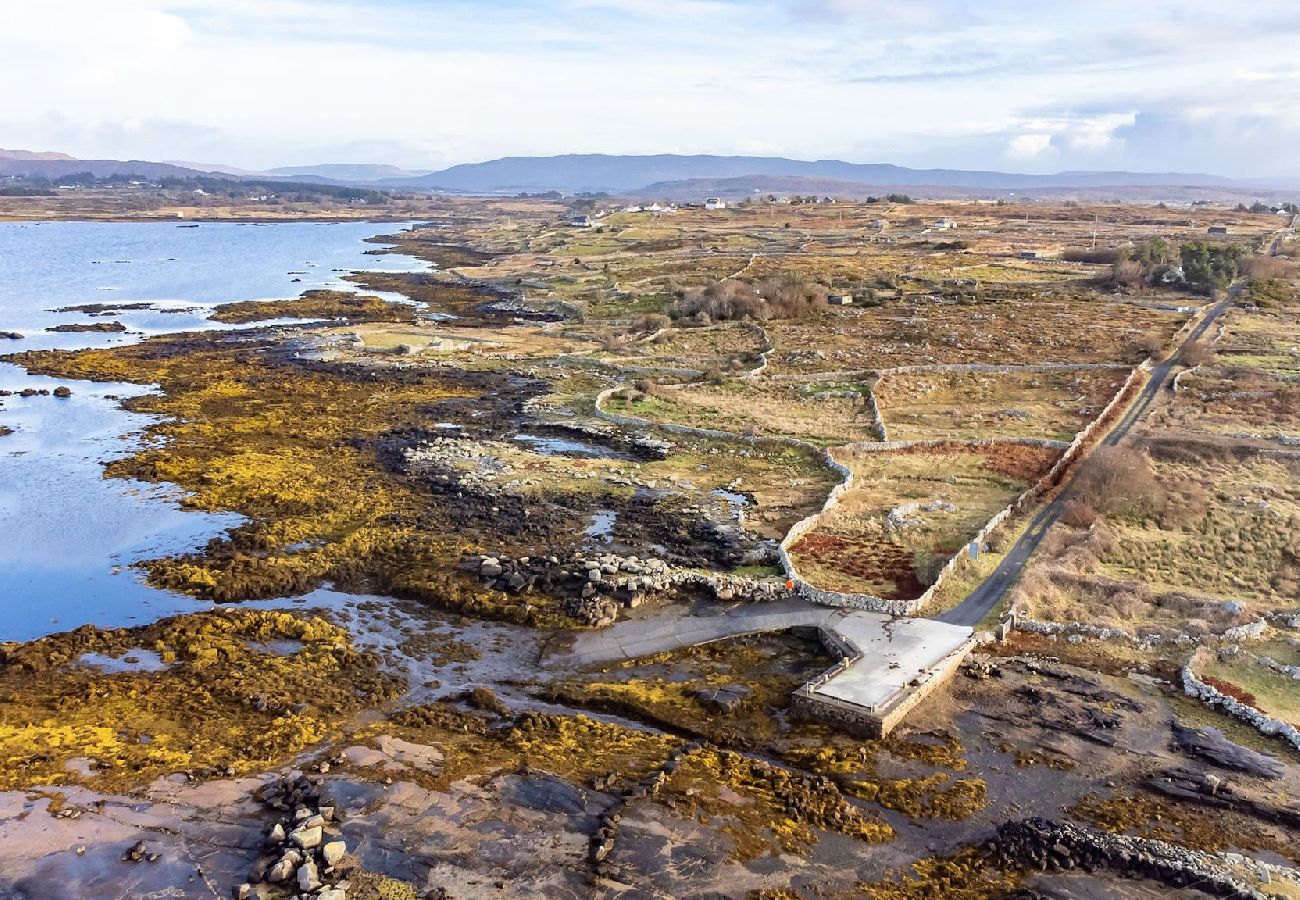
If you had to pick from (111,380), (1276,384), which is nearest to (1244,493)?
(1276,384)

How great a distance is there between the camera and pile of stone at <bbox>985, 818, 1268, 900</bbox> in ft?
57.3

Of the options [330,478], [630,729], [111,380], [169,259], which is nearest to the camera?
[630,729]

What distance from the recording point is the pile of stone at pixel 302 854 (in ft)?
56.3

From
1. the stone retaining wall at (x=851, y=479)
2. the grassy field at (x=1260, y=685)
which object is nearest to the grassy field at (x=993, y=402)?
the stone retaining wall at (x=851, y=479)

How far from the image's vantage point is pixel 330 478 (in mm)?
39562

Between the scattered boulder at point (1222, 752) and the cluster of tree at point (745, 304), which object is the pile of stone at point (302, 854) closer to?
the scattered boulder at point (1222, 752)

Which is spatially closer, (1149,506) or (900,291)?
(1149,506)

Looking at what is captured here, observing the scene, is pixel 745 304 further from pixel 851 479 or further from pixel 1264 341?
pixel 851 479

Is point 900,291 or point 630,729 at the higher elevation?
point 900,291

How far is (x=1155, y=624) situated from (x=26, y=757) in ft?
95.4

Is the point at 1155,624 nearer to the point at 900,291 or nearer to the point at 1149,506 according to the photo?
the point at 1149,506

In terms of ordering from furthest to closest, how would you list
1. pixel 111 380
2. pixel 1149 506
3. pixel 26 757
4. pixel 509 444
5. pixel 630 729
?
pixel 111 380 → pixel 509 444 → pixel 1149 506 → pixel 630 729 → pixel 26 757

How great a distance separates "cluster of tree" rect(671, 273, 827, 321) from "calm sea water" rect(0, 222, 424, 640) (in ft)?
132

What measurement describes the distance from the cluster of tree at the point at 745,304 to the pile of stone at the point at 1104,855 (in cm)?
5976
